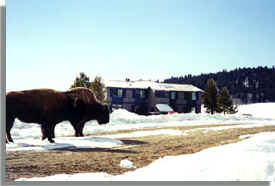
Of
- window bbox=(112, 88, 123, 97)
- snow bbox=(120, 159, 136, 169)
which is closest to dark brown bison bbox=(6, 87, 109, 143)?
snow bbox=(120, 159, 136, 169)

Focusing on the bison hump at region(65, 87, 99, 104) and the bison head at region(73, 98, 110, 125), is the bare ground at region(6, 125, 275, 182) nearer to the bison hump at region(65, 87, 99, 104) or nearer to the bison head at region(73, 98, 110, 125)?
the bison head at region(73, 98, 110, 125)

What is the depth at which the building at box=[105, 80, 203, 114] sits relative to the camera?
30.3 metres

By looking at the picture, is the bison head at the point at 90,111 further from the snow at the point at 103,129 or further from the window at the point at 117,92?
the window at the point at 117,92

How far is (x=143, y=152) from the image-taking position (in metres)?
6.38

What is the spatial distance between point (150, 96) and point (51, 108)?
994 inches

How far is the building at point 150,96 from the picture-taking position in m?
30.3

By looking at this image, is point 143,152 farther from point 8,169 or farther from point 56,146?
point 8,169

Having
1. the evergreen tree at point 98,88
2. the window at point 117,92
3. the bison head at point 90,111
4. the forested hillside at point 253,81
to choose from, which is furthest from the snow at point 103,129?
the window at point 117,92

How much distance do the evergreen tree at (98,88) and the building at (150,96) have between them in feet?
13.6

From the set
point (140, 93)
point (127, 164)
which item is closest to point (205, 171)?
point (127, 164)

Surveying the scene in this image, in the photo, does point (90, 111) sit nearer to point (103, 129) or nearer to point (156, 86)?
→ point (103, 129)

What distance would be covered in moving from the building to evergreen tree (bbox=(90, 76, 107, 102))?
4141 millimetres

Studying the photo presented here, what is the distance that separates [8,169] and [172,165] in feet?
10.3

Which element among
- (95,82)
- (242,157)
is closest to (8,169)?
(242,157)
